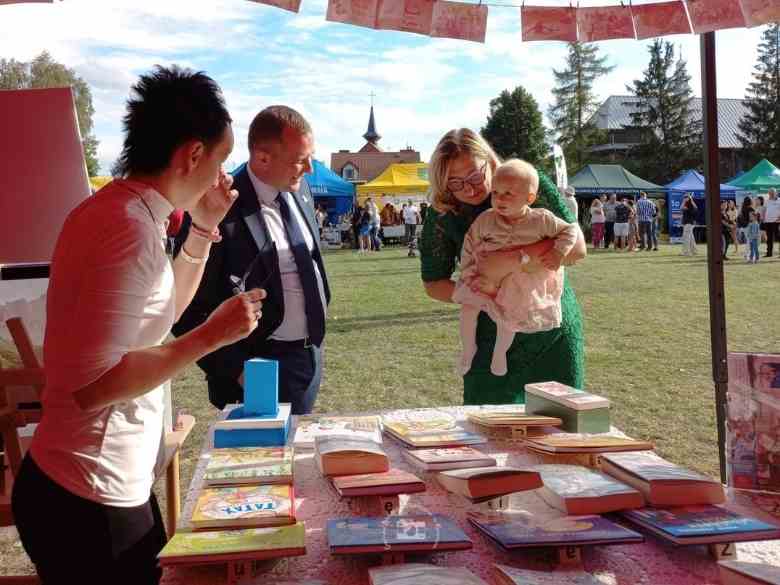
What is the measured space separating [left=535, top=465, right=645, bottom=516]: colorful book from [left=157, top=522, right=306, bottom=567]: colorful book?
46cm

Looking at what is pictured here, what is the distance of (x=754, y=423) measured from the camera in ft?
4.78

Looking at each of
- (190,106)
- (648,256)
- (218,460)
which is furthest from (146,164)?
(648,256)

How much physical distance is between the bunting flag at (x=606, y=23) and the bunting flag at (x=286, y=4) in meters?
0.92

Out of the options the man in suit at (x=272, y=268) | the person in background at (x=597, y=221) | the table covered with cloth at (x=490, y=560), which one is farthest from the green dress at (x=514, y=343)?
the person in background at (x=597, y=221)

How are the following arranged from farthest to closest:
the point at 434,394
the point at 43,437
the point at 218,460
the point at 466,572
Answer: the point at 434,394 < the point at 218,460 < the point at 43,437 < the point at 466,572

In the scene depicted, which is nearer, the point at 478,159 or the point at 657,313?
the point at 478,159

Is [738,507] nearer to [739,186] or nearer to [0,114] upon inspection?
[0,114]

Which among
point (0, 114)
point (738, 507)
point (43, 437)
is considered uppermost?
point (0, 114)

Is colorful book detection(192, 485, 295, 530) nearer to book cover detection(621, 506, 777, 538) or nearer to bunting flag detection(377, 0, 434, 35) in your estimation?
book cover detection(621, 506, 777, 538)

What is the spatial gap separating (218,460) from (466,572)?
27.0 inches

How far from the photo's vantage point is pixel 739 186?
2183 cm

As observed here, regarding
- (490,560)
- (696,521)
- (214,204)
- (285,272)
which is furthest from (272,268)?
(696,521)

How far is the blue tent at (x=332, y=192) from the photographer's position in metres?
25.0

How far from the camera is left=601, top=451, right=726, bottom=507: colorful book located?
49.2 inches
